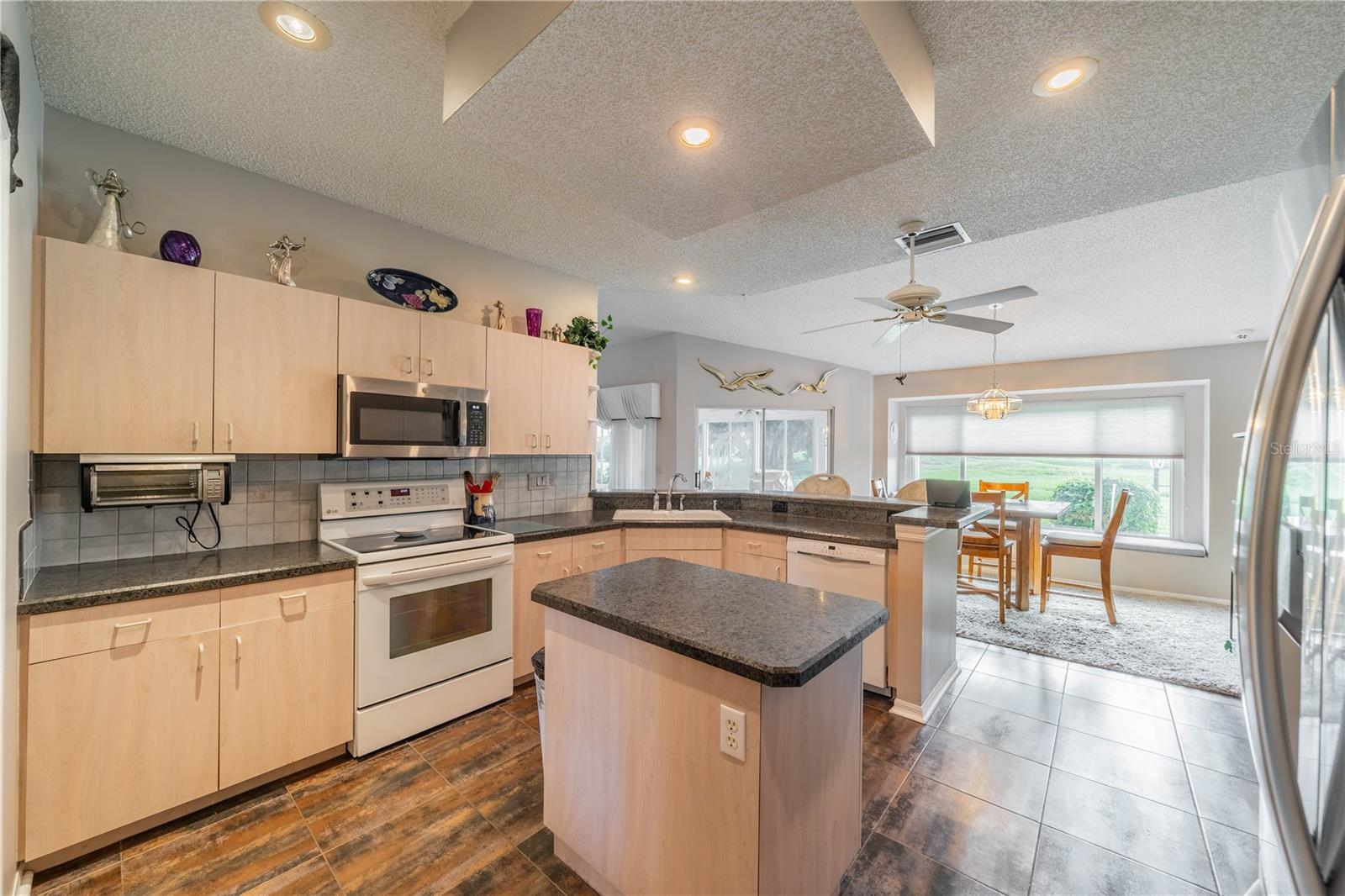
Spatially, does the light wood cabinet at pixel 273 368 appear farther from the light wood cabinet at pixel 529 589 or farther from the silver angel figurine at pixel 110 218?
the light wood cabinet at pixel 529 589

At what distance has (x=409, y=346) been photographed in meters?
2.70

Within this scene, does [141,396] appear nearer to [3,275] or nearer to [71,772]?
[3,275]

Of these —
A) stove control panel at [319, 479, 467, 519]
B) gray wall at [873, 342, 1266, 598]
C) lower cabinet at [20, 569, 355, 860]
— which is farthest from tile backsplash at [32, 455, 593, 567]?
gray wall at [873, 342, 1266, 598]

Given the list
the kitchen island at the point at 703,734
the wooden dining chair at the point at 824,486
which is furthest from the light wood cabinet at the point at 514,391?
the wooden dining chair at the point at 824,486

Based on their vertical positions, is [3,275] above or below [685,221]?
below

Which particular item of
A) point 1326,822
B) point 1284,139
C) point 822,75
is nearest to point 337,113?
point 822,75

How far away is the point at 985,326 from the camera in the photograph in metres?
3.78

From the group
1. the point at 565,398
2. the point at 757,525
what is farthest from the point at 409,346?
the point at 757,525

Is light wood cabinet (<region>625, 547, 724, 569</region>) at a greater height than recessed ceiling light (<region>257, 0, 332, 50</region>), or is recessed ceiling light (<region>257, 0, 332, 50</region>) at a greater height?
recessed ceiling light (<region>257, 0, 332, 50</region>)

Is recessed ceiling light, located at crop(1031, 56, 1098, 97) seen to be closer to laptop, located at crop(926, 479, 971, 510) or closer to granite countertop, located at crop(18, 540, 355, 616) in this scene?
laptop, located at crop(926, 479, 971, 510)

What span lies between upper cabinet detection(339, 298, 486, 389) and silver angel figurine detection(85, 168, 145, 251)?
736 millimetres

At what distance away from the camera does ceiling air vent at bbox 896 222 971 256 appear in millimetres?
2656

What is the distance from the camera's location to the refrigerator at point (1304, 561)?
0.70m

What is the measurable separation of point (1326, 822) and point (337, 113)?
3078 millimetres
